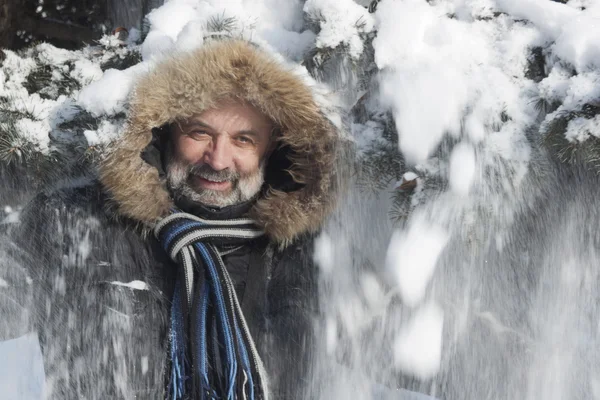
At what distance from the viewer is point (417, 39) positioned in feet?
6.80

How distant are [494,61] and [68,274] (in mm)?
1425

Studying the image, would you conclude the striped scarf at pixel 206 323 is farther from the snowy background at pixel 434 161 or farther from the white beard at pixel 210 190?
the snowy background at pixel 434 161

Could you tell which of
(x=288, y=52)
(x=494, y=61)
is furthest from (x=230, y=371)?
(x=494, y=61)

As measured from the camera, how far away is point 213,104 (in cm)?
231

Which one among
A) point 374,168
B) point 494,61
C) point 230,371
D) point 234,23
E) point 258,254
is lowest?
point 230,371

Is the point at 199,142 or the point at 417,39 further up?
the point at 417,39

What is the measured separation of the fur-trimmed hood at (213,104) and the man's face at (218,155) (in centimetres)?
6

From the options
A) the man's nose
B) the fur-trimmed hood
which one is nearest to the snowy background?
the fur-trimmed hood

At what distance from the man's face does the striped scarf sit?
108mm

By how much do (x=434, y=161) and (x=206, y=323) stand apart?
0.85 metres

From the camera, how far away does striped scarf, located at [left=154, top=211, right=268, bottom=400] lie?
2092 mm

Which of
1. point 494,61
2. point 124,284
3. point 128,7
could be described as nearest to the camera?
point 494,61

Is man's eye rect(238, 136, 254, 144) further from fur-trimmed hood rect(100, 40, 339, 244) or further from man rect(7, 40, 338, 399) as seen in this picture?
fur-trimmed hood rect(100, 40, 339, 244)

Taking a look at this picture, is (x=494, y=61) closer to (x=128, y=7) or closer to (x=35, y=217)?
(x=35, y=217)
